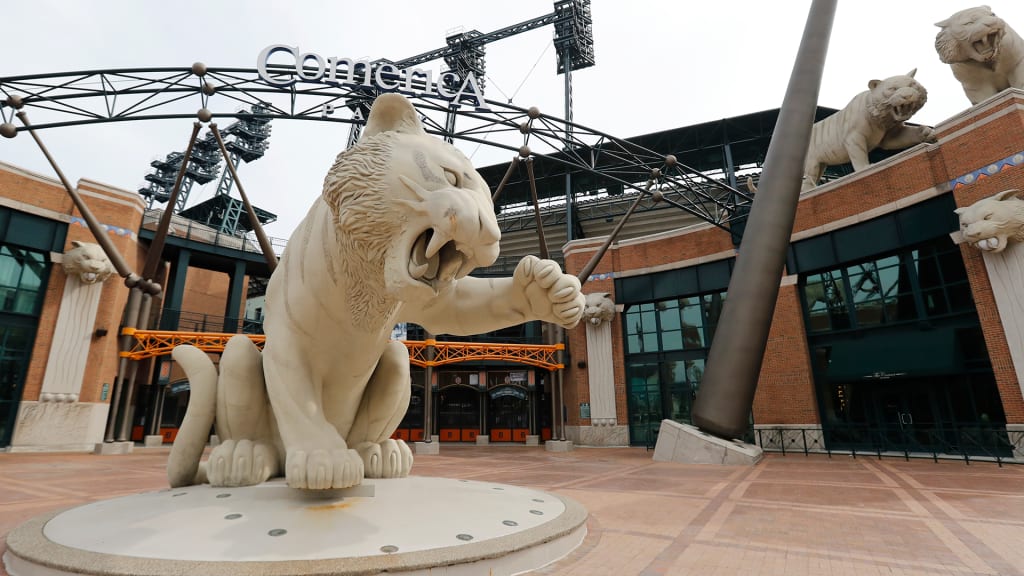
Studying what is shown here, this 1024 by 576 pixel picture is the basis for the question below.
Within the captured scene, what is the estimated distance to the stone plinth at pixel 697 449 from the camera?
9836 mm

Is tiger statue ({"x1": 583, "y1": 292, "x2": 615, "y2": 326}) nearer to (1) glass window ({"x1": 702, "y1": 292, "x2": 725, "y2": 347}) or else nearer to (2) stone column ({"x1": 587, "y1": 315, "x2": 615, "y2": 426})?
(2) stone column ({"x1": 587, "y1": 315, "x2": 615, "y2": 426})

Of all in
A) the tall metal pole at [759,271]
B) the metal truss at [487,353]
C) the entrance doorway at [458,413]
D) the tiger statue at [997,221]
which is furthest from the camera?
the entrance doorway at [458,413]

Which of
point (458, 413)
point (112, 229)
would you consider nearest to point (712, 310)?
point (458, 413)

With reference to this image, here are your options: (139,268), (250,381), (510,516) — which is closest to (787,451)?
(510,516)

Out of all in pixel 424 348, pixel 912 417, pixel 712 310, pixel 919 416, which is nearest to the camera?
pixel 919 416

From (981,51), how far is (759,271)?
25.3 feet

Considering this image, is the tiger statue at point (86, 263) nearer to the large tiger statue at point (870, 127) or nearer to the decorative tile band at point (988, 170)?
the large tiger statue at point (870, 127)

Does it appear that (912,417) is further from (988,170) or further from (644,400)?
(644,400)

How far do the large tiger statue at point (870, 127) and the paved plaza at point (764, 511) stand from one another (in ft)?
29.5

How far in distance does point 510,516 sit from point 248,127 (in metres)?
40.9

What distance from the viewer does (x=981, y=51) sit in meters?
11.1

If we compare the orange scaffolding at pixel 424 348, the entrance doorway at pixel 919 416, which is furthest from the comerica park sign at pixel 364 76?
the entrance doorway at pixel 919 416

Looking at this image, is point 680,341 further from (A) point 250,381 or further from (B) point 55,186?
(B) point 55,186

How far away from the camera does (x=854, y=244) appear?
43.2ft
